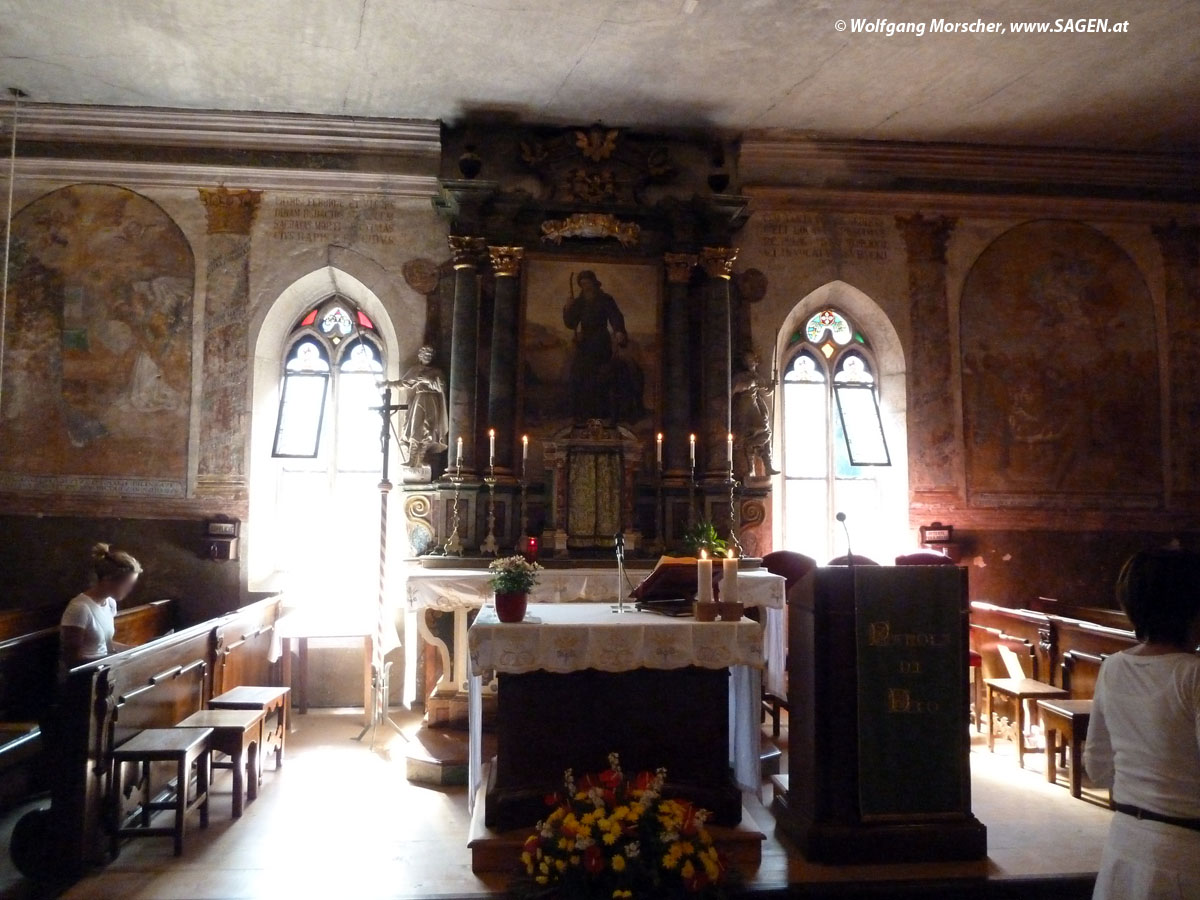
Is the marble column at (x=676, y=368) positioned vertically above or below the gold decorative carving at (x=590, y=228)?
below

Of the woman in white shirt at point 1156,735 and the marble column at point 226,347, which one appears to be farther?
the marble column at point 226,347

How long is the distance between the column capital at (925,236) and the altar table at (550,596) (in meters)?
4.51

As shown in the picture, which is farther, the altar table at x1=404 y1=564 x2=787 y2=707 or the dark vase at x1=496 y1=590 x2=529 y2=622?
the altar table at x1=404 y1=564 x2=787 y2=707

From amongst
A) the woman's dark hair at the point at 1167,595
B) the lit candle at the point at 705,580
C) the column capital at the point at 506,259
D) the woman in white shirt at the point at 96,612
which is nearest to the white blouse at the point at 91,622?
the woman in white shirt at the point at 96,612

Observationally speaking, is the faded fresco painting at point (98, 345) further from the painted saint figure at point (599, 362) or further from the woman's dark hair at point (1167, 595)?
the woman's dark hair at point (1167, 595)

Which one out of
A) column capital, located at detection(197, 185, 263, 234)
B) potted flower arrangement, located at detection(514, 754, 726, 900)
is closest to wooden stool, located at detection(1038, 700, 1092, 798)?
potted flower arrangement, located at detection(514, 754, 726, 900)

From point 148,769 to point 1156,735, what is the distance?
4.85 metres

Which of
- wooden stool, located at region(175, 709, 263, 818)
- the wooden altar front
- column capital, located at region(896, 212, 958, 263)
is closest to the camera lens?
wooden stool, located at region(175, 709, 263, 818)

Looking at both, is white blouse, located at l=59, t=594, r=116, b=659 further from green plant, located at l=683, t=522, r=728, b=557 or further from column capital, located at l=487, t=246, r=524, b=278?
column capital, located at l=487, t=246, r=524, b=278

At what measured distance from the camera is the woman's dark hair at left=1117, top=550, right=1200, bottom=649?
7.70 ft

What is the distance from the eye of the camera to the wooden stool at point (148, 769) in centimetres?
442

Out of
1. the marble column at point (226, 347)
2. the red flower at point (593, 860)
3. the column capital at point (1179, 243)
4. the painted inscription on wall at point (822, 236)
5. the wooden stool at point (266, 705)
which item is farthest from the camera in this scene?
the column capital at point (1179, 243)

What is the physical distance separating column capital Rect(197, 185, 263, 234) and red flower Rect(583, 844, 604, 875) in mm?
7371

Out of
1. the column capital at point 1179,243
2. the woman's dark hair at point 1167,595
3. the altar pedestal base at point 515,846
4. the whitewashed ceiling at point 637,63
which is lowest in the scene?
the altar pedestal base at point 515,846
